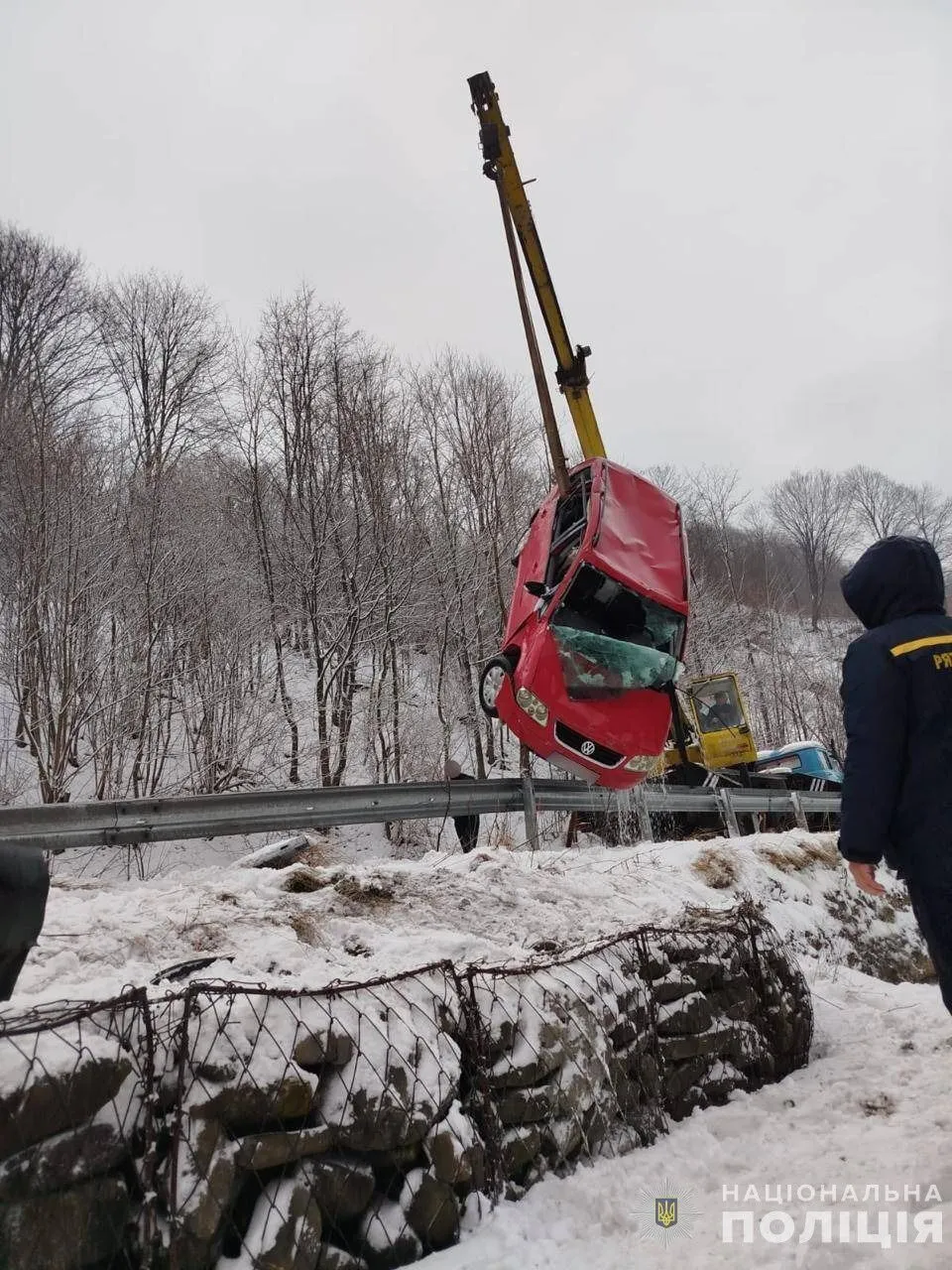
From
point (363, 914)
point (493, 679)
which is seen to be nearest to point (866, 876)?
point (363, 914)

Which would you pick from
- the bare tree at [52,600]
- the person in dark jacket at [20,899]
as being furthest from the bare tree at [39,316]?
the person in dark jacket at [20,899]

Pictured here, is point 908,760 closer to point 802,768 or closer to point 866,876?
point 866,876

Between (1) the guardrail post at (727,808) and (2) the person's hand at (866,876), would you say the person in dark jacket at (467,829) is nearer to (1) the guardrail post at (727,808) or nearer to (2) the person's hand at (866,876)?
(1) the guardrail post at (727,808)

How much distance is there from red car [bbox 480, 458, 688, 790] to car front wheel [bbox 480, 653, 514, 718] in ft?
0.04

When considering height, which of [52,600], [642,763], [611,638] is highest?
[52,600]

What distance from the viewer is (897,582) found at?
314cm

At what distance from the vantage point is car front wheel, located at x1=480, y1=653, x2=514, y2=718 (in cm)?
724

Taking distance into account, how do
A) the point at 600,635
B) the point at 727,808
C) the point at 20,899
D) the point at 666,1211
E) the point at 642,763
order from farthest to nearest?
the point at 727,808, the point at 642,763, the point at 600,635, the point at 666,1211, the point at 20,899

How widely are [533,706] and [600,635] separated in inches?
33.7

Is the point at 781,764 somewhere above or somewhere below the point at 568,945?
above

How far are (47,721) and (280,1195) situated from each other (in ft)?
32.1

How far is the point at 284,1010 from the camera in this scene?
8.98 feet

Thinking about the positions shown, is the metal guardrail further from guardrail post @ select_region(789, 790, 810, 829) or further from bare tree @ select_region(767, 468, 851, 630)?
bare tree @ select_region(767, 468, 851, 630)

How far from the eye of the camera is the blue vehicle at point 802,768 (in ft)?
47.8
